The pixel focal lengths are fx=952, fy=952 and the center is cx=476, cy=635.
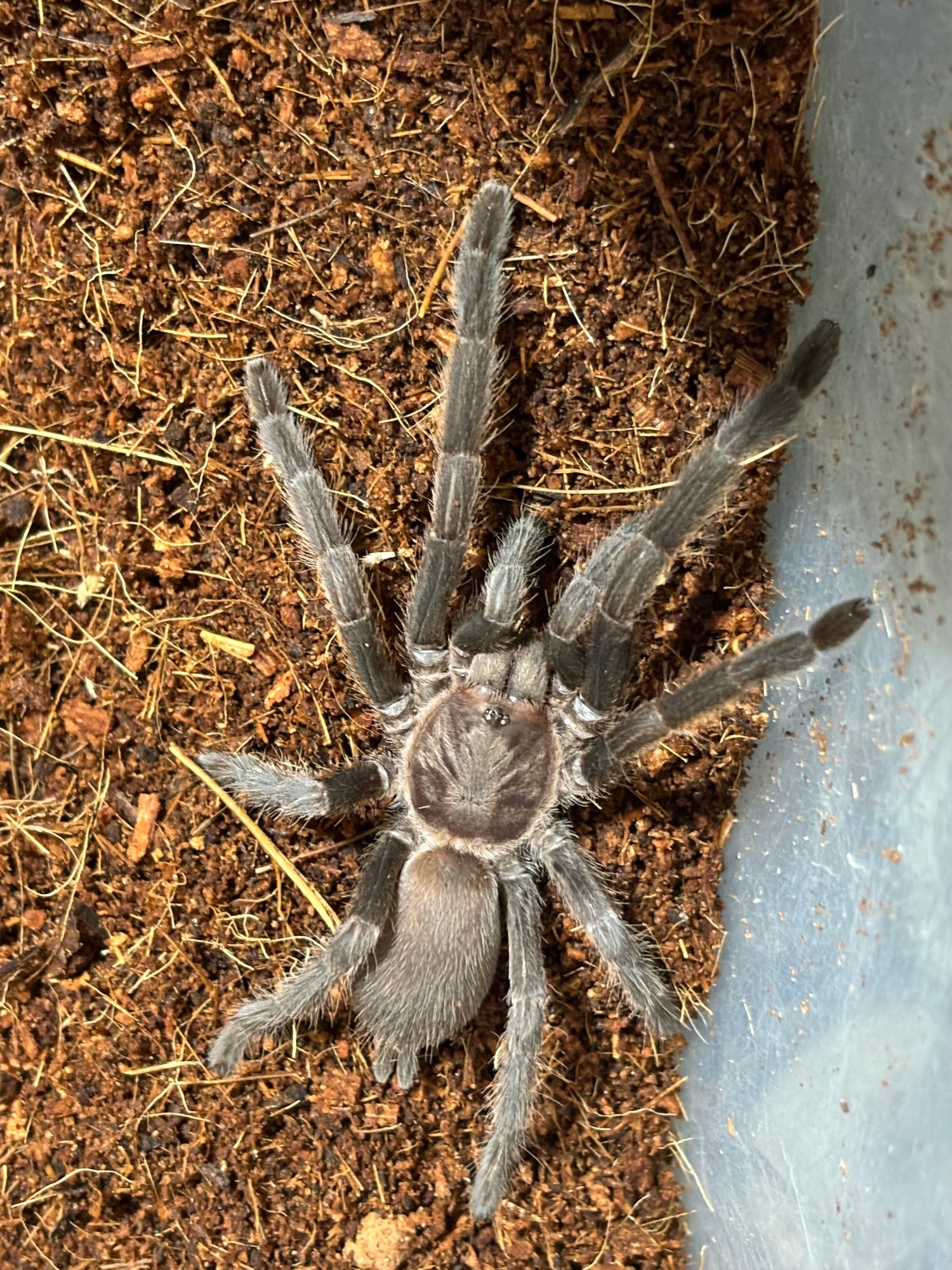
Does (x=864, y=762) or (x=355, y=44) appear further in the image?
(x=355, y=44)

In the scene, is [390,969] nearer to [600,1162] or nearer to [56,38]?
[600,1162]

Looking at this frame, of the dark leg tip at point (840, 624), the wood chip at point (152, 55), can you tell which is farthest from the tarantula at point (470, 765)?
the wood chip at point (152, 55)

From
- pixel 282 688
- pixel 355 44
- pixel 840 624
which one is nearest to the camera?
pixel 840 624

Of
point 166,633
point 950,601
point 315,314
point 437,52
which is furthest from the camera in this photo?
point 166,633

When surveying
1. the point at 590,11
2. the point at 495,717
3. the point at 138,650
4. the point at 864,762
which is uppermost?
the point at 590,11

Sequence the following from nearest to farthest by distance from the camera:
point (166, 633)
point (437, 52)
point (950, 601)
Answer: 1. point (950, 601)
2. point (437, 52)
3. point (166, 633)

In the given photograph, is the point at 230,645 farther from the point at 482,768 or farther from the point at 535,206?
the point at 535,206

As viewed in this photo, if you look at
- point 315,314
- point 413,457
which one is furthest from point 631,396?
point 315,314

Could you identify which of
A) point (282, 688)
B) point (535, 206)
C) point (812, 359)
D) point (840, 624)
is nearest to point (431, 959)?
point (282, 688)
